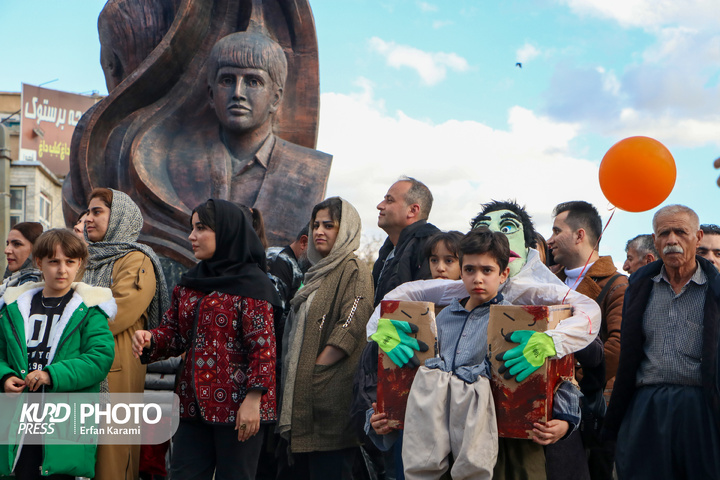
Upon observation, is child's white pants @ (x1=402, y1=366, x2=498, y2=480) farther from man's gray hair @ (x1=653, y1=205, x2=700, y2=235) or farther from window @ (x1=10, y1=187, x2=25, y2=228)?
window @ (x1=10, y1=187, x2=25, y2=228)

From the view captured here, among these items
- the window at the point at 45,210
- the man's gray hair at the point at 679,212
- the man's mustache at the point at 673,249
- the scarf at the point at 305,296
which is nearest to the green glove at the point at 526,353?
the man's mustache at the point at 673,249

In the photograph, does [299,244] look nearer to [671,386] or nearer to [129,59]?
[671,386]

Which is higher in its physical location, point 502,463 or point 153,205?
point 153,205

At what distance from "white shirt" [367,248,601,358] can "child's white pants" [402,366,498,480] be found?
38 centimetres

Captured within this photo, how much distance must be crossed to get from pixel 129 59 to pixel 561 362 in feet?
20.0

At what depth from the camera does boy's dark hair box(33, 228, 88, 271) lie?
394 cm

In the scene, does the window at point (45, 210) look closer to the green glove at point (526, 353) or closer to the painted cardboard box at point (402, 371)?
the painted cardboard box at point (402, 371)

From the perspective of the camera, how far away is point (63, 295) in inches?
157

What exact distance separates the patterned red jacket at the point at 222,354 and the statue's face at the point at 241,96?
3540 millimetres

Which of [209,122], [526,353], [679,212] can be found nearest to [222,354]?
[526,353]

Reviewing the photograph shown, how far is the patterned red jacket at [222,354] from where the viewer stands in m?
3.64

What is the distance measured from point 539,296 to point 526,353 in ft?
1.81

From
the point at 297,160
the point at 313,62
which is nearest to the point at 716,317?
the point at 297,160

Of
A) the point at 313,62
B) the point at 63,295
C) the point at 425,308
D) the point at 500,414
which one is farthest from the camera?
the point at 313,62
